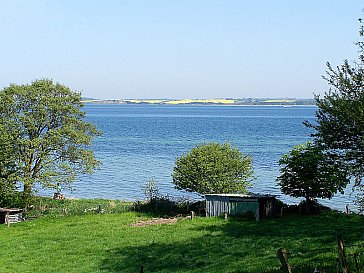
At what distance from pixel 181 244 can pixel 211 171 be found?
14994 millimetres

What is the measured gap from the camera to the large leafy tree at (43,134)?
48.2 metres

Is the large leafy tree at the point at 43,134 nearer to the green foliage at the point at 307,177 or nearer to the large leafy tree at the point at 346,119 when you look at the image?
the green foliage at the point at 307,177

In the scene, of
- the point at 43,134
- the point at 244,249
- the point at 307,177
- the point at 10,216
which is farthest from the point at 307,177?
the point at 43,134

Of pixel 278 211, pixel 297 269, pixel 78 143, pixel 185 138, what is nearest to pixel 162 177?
pixel 78 143

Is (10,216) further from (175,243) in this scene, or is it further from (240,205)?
(175,243)

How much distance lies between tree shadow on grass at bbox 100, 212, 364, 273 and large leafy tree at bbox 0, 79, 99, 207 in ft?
60.6

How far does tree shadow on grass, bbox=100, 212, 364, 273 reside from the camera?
2259 centimetres

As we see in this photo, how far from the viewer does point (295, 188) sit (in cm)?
3903

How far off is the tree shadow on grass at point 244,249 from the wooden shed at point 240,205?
2.66 meters

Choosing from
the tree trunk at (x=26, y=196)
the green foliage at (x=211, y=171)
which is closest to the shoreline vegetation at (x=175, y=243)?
the green foliage at (x=211, y=171)

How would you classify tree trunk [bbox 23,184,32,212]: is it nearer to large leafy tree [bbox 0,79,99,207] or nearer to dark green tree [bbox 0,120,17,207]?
large leafy tree [bbox 0,79,99,207]

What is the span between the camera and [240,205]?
38.9 m

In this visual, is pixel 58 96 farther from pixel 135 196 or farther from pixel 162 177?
pixel 162 177

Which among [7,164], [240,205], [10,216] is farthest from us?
[7,164]
